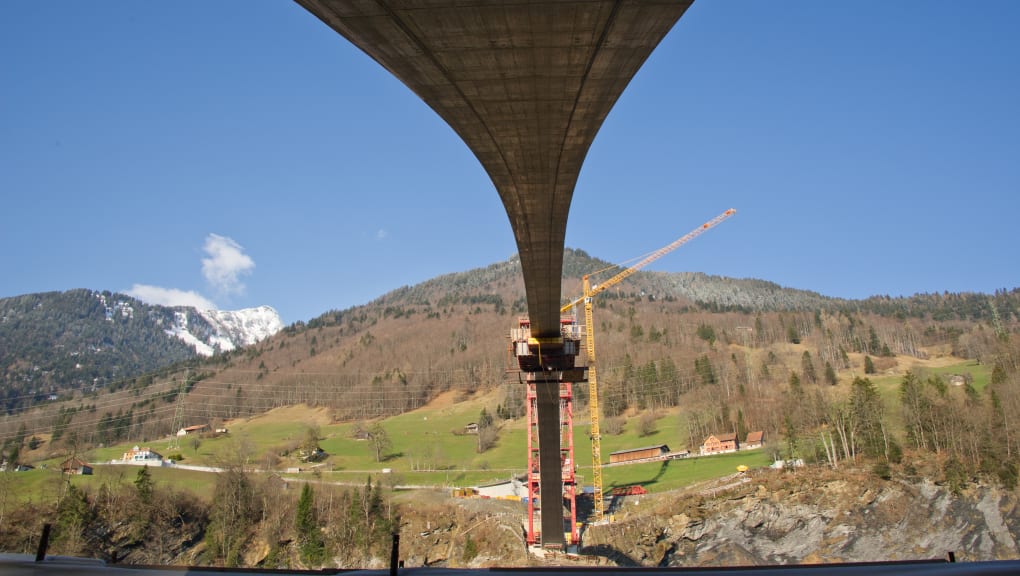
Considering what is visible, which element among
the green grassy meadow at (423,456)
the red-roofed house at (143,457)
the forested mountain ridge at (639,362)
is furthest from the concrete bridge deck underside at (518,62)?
the red-roofed house at (143,457)

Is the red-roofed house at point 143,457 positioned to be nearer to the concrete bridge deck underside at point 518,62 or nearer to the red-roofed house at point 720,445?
the red-roofed house at point 720,445

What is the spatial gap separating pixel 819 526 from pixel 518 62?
2186 inches

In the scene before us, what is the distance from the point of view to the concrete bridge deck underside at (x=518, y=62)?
938 cm

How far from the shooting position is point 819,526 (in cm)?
5184

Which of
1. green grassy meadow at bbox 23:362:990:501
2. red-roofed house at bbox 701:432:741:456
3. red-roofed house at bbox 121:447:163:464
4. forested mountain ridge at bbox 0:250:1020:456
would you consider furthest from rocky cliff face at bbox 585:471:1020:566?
red-roofed house at bbox 121:447:163:464

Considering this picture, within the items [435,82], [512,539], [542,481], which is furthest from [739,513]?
[435,82]

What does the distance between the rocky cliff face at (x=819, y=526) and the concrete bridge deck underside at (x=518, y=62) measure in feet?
153

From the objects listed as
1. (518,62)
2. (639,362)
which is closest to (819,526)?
(518,62)

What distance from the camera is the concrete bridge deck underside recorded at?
9375 mm

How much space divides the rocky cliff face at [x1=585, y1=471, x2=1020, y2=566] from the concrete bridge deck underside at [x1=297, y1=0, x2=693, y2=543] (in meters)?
46.6

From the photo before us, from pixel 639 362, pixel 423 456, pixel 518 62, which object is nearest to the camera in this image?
pixel 518 62

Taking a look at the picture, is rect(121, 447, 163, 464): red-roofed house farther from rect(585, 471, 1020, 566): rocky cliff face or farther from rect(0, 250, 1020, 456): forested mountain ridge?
rect(585, 471, 1020, 566): rocky cliff face

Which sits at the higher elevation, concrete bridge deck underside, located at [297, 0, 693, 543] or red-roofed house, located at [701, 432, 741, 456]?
concrete bridge deck underside, located at [297, 0, 693, 543]

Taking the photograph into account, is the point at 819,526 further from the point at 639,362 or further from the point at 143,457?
the point at 143,457
